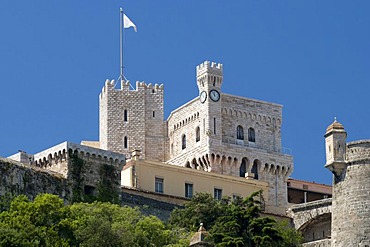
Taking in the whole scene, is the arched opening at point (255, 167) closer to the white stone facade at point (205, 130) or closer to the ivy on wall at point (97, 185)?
the white stone facade at point (205, 130)

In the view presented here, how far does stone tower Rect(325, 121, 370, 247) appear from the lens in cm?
7444

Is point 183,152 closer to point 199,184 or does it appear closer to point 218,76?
point 218,76

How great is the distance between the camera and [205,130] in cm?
10769

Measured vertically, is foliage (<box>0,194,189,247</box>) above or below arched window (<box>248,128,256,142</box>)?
below

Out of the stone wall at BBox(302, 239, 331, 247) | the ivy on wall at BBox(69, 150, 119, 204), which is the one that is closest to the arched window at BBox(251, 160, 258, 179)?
the stone wall at BBox(302, 239, 331, 247)

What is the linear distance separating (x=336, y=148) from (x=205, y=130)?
104ft

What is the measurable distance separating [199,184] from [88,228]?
21.6 m

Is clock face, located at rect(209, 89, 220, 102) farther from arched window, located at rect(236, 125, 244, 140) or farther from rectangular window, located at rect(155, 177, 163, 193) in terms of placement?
rectangular window, located at rect(155, 177, 163, 193)

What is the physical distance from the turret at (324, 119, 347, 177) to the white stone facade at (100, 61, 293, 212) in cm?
2979

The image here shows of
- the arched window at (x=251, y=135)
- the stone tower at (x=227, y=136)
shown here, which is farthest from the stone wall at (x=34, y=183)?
the arched window at (x=251, y=135)

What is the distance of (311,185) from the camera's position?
367ft

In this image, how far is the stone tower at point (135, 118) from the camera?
110 meters

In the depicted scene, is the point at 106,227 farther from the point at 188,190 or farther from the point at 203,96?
the point at 203,96

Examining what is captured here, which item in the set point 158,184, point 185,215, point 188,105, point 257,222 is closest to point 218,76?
point 188,105
